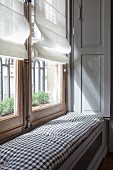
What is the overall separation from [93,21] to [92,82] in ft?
2.33

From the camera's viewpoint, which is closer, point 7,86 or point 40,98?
point 7,86

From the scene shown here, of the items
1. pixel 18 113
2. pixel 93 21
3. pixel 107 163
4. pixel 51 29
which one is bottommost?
pixel 107 163

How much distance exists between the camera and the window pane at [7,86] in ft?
6.32

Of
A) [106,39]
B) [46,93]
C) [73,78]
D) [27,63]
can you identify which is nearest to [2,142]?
[27,63]

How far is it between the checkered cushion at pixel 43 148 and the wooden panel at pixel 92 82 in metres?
0.86

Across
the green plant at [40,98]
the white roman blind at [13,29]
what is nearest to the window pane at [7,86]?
the white roman blind at [13,29]

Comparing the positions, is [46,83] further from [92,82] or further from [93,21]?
[93,21]

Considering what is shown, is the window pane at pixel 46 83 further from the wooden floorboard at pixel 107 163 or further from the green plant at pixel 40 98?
the wooden floorboard at pixel 107 163

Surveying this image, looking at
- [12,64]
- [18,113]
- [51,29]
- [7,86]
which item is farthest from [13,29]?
[51,29]

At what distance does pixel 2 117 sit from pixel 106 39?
169 cm

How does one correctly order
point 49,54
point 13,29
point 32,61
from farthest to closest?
1. point 49,54
2. point 32,61
3. point 13,29

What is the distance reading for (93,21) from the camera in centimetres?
309

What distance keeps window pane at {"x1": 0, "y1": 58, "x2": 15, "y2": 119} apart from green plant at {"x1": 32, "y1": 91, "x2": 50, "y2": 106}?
403 millimetres

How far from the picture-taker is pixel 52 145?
164 cm
